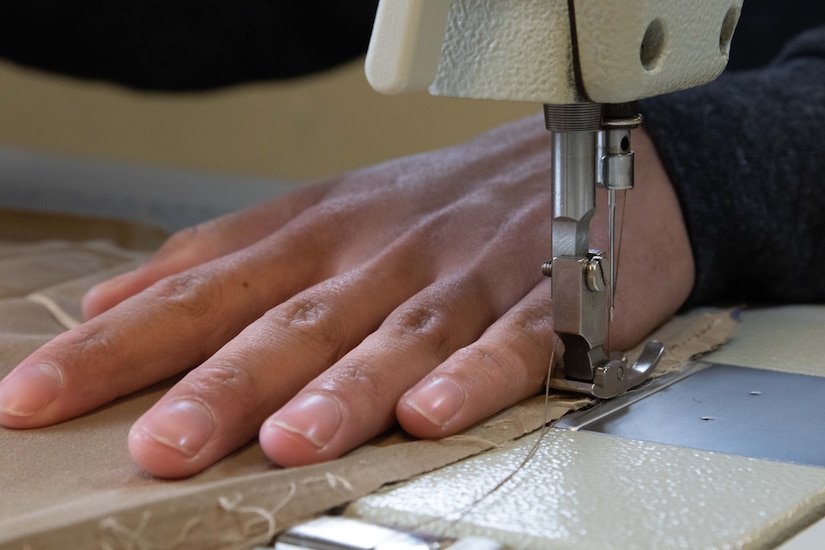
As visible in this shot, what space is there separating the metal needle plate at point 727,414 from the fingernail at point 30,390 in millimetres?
320

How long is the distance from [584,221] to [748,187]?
1.11 ft

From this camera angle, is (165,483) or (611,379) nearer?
(165,483)

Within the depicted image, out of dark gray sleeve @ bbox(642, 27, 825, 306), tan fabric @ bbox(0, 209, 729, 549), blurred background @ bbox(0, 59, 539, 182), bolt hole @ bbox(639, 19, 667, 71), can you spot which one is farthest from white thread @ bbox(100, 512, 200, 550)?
blurred background @ bbox(0, 59, 539, 182)

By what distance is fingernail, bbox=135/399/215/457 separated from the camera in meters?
0.55

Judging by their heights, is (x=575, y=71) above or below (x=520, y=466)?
above

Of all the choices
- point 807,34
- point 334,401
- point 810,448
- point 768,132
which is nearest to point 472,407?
point 334,401

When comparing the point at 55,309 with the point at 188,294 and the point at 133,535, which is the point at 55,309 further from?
the point at 133,535

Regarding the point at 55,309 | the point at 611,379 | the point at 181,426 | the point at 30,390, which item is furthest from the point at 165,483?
the point at 55,309

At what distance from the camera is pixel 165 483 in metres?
0.54

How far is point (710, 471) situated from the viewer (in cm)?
54

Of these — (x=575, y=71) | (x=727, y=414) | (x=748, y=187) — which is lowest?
(x=727, y=414)

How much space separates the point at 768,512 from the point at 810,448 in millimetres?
104

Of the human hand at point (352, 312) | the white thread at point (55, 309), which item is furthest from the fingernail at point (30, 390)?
the white thread at point (55, 309)

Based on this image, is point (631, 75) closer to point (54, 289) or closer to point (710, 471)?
point (710, 471)
